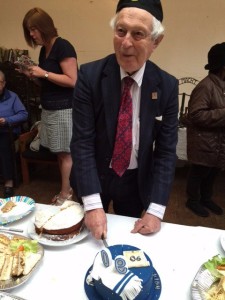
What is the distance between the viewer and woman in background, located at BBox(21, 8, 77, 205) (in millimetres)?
2002

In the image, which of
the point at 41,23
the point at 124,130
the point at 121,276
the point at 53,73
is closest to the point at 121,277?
the point at 121,276

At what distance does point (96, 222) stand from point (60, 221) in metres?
0.12

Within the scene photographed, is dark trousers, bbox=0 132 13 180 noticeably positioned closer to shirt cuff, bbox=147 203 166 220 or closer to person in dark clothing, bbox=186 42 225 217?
person in dark clothing, bbox=186 42 225 217

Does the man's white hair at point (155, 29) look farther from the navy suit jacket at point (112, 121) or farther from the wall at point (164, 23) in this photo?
the wall at point (164, 23)

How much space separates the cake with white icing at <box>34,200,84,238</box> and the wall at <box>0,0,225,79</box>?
3118mm

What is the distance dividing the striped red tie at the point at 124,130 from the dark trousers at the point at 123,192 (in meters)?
0.09

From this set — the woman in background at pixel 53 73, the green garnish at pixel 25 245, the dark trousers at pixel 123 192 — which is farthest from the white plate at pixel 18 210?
the woman in background at pixel 53 73

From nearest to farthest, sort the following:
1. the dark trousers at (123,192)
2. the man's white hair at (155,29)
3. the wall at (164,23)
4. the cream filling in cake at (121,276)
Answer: the cream filling in cake at (121,276), the man's white hair at (155,29), the dark trousers at (123,192), the wall at (164,23)

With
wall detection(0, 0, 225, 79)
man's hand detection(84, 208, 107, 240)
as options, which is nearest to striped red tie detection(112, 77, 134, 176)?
man's hand detection(84, 208, 107, 240)

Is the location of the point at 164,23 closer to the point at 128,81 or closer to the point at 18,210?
the point at 128,81

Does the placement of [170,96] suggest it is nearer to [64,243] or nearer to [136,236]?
[136,236]

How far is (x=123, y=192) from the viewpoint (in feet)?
4.11

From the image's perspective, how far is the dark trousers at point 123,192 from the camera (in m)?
1.21

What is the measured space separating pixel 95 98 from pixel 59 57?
3.62ft
